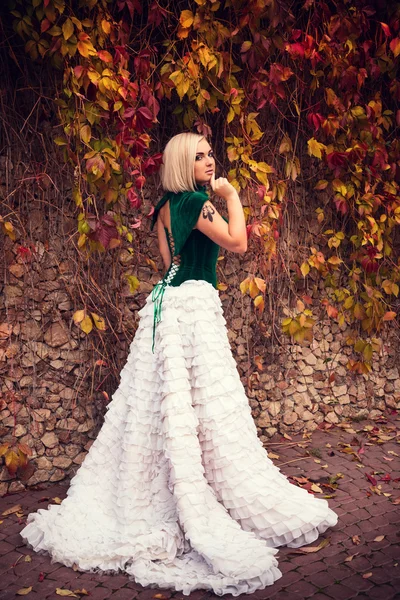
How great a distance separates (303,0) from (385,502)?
11.1 feet

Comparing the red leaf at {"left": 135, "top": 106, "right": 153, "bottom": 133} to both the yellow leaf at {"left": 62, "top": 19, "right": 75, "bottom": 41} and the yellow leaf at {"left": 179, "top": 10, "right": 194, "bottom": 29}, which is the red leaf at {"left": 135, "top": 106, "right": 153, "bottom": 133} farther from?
the yellow leaf at {"left": 179, "top": 10, "right": 194, "bottom": 29}

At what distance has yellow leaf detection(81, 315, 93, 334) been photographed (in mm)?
3698

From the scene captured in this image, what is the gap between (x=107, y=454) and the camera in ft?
10.7

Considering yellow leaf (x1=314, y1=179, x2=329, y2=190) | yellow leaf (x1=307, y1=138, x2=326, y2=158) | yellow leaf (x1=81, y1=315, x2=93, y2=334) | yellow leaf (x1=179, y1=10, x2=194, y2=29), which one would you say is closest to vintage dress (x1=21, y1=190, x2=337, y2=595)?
yellow leaf (x1=81, y1=315, x2=93, y2=334)

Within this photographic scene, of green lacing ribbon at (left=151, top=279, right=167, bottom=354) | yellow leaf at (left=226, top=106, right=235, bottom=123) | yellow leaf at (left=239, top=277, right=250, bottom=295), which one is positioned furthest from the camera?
yellow leaf at (left=239, top=277, right=250, bottom=295)

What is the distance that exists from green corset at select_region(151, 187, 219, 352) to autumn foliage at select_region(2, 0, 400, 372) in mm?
509

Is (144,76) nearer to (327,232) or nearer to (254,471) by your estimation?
(327,232)

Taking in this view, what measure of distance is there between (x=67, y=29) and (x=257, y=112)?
1490 millimetres

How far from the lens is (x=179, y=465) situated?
9.70 ft

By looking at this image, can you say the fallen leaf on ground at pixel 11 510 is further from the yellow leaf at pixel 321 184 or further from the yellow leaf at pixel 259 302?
the yellow leaf at pixel 321 184

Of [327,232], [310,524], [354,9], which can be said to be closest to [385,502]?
[310,524]

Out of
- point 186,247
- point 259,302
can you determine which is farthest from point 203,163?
point 259,302

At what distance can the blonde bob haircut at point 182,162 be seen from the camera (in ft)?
10.1

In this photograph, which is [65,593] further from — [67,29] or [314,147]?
[314,147]
